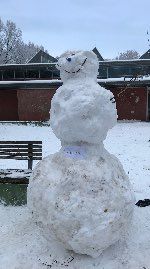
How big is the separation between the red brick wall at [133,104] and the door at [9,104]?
282 inches

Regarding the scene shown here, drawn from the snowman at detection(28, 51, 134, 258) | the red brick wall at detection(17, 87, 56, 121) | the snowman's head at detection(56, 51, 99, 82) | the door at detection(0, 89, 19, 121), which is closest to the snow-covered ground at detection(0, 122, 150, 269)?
the snowman at detection(28, 51, 134, 258)

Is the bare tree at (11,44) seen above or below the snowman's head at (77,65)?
above

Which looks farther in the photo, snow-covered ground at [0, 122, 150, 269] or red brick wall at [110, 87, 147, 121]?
red brick wall at [110, 87, 147, 121]

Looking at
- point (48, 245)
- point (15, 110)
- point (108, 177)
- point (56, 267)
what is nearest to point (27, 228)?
point (48, 245)

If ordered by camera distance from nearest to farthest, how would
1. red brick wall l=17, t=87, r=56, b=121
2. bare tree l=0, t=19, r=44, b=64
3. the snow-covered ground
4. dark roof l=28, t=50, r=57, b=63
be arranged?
the snow-covered ground
red brick wall l=17, t=87, r=56, b=121
dark roof l=28, t=50, r=57, b=63
bare tree l=0, t=19, r=44, b=64

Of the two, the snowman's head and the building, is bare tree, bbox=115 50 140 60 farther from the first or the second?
the snowman's head

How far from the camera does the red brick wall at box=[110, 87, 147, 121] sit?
21506mm

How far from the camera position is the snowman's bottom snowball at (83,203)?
3969 millimetres

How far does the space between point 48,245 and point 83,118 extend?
1.92 metres

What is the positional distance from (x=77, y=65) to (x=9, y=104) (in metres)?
19.8

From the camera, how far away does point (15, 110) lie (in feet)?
77.6

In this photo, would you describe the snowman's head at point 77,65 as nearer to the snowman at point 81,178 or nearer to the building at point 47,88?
the snowman at point 81,178

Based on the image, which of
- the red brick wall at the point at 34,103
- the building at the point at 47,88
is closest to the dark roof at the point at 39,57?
the building at the point at 47,88

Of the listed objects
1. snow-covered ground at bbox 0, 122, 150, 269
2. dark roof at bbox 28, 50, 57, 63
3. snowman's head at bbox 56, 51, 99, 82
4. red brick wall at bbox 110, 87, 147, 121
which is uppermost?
dark roof at bbox 28, 50, 57, 63
